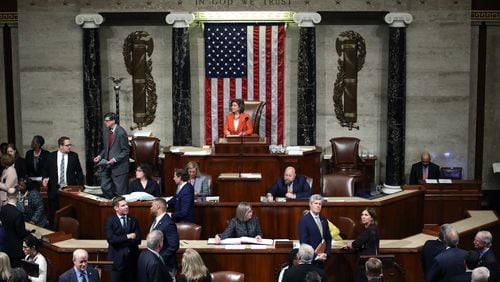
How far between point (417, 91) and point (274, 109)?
3082mm

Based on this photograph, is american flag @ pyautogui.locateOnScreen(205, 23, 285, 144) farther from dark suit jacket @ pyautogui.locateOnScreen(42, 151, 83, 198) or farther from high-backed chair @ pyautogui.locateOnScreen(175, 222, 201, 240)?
high-backed chair @ pyautogui.locateOnScreen(175, 222, 201, 240)

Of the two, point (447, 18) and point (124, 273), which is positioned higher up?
point (447, 18)

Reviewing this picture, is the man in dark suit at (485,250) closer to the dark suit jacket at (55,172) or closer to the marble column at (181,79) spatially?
the dark suit jacket at (55,172)

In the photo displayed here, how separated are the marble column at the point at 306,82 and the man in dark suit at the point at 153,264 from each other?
29.7ft

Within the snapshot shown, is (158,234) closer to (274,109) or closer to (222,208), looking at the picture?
(222,208)

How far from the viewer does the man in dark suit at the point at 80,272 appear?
10023mm

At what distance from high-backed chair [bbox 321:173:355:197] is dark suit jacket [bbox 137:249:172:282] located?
5434 millimetres

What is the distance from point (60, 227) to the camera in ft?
43.6

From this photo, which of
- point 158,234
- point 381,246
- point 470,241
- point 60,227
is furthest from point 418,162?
point 158,234

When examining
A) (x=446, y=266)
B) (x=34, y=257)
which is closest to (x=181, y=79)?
(x=34, y=257)

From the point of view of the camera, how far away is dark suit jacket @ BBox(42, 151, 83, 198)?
15219 mm

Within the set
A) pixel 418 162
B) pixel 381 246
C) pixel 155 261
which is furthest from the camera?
pixel 418 162

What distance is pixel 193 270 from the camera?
9.38 metres

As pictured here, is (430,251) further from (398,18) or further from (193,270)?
(398,18)
